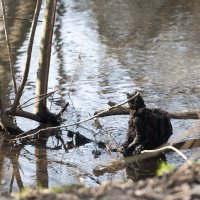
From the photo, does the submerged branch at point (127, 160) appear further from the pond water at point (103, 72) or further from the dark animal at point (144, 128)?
the dark animal at point (144, 128)

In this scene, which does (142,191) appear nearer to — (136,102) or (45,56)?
(136,102)

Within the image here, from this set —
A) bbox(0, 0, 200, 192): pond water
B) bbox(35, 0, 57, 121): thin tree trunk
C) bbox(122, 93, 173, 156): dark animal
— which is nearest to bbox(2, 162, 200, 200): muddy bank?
bbox(0, 0, 200, 192): pond water

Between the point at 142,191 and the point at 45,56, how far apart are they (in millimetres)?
5437

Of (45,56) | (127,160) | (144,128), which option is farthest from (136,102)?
(45,56)

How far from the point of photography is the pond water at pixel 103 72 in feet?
25.4

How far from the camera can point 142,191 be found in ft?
12.5

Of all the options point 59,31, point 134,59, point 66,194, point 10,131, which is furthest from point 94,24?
point 66,194

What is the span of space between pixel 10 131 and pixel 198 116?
2.95m

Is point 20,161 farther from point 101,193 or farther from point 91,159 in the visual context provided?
point 101,193

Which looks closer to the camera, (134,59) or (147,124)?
(147,124)

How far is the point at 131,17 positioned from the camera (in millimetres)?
18297

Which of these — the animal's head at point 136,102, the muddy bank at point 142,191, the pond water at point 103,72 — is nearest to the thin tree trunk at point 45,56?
the pond water at point 103,72

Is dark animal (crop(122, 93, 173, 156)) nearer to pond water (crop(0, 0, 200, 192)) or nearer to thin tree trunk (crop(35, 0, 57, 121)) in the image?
pond water (crop(0, 0, 200, 192))

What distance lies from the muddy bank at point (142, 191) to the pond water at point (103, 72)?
1.04 m
